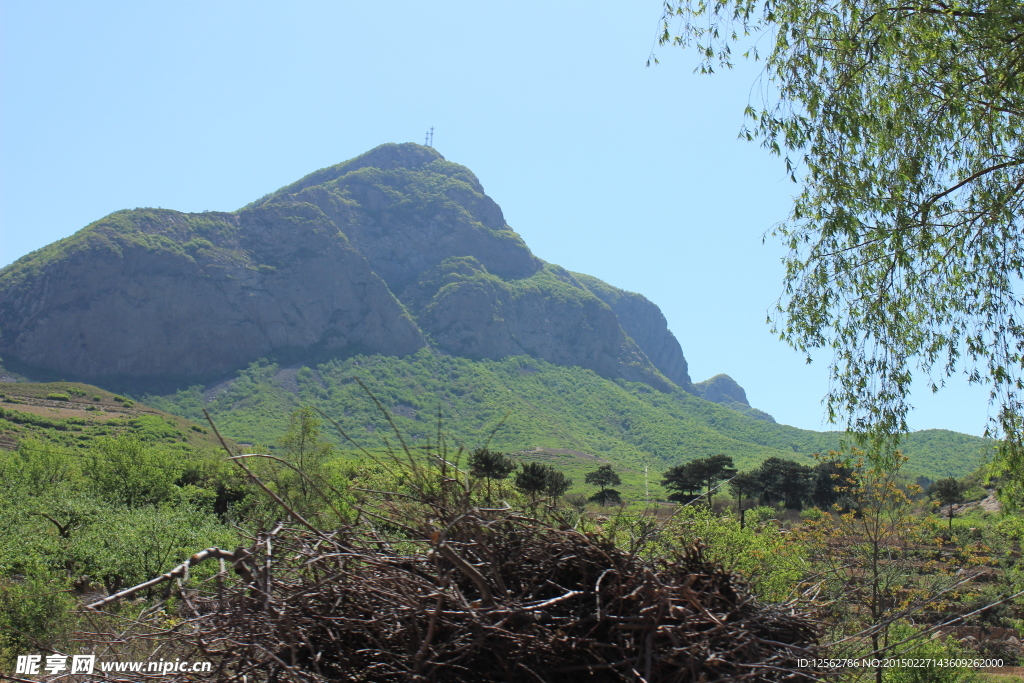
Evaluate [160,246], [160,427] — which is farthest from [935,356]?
[160,246]

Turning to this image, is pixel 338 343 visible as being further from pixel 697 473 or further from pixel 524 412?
pixel 697 473


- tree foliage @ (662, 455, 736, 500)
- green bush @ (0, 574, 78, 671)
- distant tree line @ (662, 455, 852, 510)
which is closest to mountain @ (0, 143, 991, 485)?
distant tree line @ (662, 455, 852, 510)

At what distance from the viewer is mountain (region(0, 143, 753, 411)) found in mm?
123188

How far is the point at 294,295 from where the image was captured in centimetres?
14188

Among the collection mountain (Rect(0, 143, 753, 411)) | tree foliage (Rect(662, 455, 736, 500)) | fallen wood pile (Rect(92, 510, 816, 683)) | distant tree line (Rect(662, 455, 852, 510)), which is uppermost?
mountain (Rect(0, 143, 753, 411))

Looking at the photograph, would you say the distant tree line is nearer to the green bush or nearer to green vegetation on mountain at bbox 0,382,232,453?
the green bush

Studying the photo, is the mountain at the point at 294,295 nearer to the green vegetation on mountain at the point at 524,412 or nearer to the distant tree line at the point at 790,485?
the green vegetation on mountain at the point at 524,412

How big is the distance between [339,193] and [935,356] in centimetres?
19142

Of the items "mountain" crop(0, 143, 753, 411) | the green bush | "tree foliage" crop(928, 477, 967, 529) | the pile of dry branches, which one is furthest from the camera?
"mountain" crop(0, 143, 753, 411)

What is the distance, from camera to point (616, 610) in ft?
7.63

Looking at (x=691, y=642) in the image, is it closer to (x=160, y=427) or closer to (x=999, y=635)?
(x=999, y=635)

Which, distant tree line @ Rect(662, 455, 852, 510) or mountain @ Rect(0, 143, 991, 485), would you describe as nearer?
distant tree line @ Rect(662, 455, 852, 510)

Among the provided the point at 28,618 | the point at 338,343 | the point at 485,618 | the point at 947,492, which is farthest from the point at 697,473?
the point at 338,343

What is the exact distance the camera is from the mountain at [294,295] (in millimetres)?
123188
